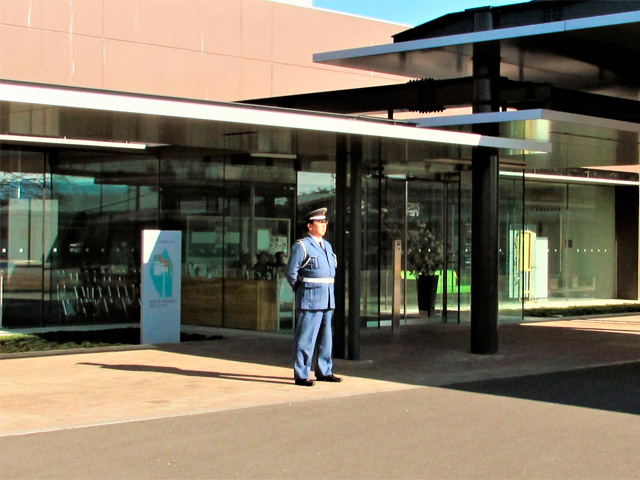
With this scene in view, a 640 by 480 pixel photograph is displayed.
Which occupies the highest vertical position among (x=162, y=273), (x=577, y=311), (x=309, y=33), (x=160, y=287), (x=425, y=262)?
(x=309, y=33)

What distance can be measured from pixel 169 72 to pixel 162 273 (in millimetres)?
5116

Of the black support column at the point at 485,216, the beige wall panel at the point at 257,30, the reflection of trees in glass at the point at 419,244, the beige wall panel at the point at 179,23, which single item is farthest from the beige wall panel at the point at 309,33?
the black support column at the point at 485,216

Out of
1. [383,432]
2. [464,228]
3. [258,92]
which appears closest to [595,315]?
[464,228]

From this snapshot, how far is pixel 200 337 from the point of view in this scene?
1563 centimetres

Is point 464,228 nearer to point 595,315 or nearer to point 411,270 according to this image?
point 411,270

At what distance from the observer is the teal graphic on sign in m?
14.8

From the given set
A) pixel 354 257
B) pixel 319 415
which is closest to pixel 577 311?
pixel 354 257

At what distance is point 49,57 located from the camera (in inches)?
667

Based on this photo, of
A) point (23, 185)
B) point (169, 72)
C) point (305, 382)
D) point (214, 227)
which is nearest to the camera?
point (305, 382)

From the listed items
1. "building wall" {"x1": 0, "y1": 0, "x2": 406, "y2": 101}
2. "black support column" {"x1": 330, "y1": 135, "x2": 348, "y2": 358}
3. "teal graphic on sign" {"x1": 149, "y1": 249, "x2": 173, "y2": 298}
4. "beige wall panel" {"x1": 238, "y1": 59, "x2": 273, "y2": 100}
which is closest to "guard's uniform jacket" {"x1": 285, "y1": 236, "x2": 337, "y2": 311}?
"black support column" {"x1": 330, "y1": 135, "x2": 348, "y2": 358}

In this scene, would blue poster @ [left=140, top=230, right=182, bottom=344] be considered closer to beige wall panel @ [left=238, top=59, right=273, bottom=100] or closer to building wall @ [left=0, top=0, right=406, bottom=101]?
building wall @ [left=0, top=0, right=406, bottom=101]

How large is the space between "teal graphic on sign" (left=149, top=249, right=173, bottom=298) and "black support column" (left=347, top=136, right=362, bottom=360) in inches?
136

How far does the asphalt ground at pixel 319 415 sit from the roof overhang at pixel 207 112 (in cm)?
276

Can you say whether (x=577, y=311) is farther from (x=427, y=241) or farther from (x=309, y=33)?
(x=309, y=33)
